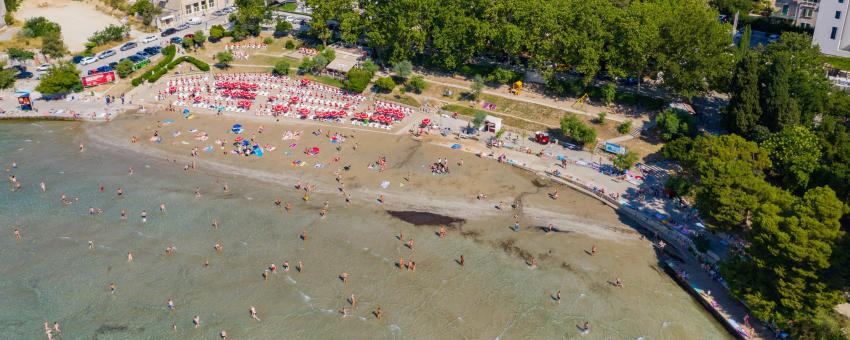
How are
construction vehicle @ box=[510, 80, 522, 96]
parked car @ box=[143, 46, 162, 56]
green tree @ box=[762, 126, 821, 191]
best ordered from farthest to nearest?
1. parked car @ box=[143, 46, 162, 56]
2. construction vehicle @ box=[510, 80, 522, 96]
3. green tree @ box=[762, 126, 821, 191]

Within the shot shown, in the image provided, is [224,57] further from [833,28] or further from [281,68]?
[833,28]

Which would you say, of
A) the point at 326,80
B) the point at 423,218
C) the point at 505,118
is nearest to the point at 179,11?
the point at 326,80

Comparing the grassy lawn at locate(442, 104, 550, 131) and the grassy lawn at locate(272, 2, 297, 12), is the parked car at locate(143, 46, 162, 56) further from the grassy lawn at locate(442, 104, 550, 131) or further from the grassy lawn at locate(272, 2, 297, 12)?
the grassy lawn at locate(442, 104, 550, 131)

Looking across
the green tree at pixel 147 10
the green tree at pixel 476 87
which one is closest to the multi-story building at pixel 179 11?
the green tree at pixel 147 10

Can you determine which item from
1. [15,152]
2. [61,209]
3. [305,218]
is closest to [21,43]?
[15,152]

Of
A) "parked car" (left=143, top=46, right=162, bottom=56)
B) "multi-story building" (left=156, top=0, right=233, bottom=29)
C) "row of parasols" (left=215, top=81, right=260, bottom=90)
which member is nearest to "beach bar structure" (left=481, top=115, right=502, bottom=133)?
"row of parasols" (left=215, top=81, right=260, bottom=90)

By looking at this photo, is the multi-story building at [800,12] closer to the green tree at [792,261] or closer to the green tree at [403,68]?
the green tree at [403,68]

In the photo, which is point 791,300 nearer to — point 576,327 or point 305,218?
point 576,327
